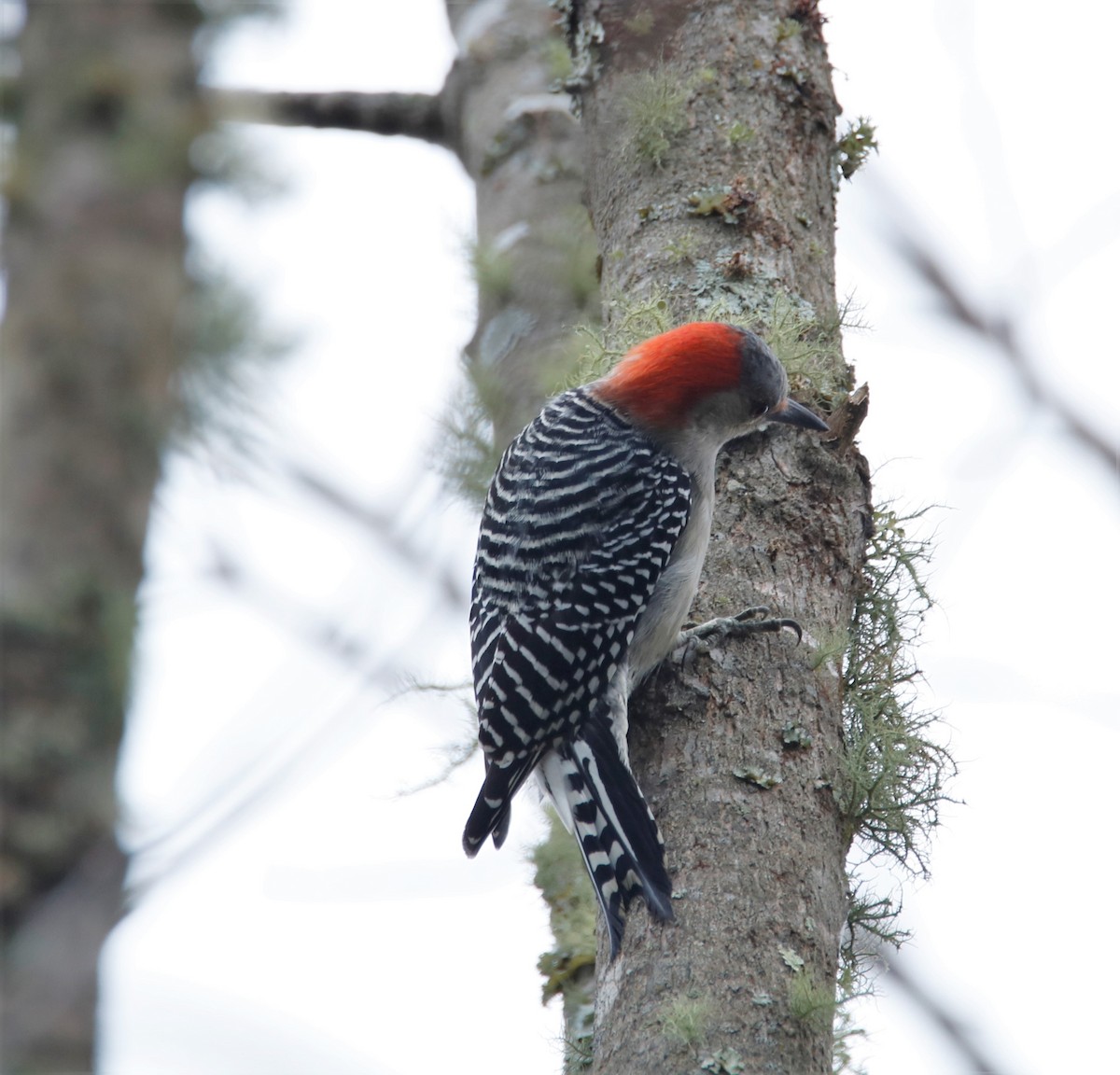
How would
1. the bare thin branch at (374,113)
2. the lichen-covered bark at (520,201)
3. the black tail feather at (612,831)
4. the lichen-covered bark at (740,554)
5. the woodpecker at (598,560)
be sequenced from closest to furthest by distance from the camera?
the lichen-covered bark at (740,554)
the black tail feather at (612,831)
the woodpecker at (598,560)
the lichen-covered bark at (520,201)
the bare thin branch at (374,113)

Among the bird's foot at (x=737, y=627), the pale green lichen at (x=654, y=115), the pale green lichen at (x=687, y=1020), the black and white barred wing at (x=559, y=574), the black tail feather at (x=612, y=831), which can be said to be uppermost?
the pale green lichen at (x=654, y=115)

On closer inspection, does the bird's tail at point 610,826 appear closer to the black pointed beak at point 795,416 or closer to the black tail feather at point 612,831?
the black tail feather at point 612,831

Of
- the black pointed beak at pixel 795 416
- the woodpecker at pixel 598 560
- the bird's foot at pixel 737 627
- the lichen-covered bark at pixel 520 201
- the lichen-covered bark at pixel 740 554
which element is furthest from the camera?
the lichen-covered bark at pixel 520 201

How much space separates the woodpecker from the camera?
12.3ft

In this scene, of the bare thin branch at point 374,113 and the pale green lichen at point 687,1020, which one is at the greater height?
the bare thin branch at point 374,113

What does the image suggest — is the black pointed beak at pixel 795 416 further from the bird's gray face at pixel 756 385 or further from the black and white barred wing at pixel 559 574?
the black and white barred wing at pixel 559 574

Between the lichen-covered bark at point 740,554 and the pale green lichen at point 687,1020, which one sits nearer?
the pale green lichen at point 687,1020

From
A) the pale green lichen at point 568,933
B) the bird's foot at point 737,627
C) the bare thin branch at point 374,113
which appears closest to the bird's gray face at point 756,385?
the bird's foot at point 737,627

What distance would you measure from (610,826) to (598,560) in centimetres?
98

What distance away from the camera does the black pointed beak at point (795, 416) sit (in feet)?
13.1

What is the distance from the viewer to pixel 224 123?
109 inches

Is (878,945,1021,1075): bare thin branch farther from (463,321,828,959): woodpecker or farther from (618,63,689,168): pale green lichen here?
(618,63,689,168): pale green lichen

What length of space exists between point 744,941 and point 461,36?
4603 mm

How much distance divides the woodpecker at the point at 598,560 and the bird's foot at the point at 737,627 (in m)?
0.15
